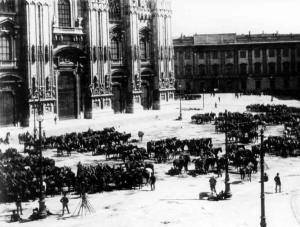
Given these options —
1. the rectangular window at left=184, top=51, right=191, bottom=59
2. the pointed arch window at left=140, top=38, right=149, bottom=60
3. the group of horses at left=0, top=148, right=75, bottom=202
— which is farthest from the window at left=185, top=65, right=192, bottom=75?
the group of horses at left=0, top=148, right=75, bottom=202

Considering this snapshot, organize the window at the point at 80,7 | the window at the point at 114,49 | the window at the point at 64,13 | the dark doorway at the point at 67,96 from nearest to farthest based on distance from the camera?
the window at the point at 64,13 < the dark doorway at the point at 67,96 < the window at the point at 80,7 < the window at the point at 114,49

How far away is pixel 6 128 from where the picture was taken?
5059cm

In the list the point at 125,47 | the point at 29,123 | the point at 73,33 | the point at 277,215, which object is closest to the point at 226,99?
the point at 125,47

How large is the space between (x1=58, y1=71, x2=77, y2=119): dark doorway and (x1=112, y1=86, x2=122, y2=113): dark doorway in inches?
294

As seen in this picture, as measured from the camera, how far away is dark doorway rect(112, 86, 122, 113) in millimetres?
64938

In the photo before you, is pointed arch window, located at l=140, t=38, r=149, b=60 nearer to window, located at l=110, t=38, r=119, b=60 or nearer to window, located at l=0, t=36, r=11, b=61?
window, located at l=110, t=38, r=119, b=60

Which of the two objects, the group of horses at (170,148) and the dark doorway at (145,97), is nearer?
the group of horses at (170,148)

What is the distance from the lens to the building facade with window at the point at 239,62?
100 meters

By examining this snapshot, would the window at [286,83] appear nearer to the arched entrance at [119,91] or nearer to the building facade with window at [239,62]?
the building facade with window at [239,62]

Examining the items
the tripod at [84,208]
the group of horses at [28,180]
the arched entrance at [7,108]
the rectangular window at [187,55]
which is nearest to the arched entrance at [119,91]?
the arched entrance at [7,108]

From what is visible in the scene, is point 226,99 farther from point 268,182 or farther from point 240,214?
point 240,214

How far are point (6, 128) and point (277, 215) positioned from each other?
3668 cm

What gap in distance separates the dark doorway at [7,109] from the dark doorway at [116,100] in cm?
1660

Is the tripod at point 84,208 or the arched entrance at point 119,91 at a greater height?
the arched entrance at point 119,91
